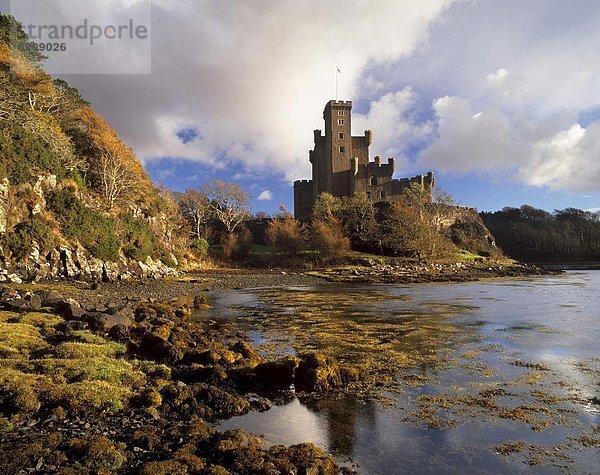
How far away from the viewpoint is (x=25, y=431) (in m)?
6.16

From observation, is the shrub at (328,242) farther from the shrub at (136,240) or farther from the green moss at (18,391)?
the green moss at (18,391)

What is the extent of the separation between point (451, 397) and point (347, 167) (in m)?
81.1

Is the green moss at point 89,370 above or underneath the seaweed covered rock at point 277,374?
above

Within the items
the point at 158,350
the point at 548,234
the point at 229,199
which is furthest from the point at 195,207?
the point at 548,234

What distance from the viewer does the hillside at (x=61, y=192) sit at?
1123 inches

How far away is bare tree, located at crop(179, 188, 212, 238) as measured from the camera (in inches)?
2847

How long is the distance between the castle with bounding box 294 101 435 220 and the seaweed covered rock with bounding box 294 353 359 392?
75.4 meters

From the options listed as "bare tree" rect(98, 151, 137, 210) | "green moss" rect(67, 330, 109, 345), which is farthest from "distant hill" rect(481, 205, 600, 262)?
"green moss" rect(67, 330, 109, 345)

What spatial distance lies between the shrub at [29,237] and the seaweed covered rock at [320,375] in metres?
26.3

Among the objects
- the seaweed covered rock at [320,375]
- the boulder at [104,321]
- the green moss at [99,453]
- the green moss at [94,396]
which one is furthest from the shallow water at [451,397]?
the boulder at [104,321]

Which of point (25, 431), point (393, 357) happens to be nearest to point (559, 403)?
point (393, 357)

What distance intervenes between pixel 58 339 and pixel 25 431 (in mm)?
6067

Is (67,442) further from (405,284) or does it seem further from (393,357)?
(405,284)

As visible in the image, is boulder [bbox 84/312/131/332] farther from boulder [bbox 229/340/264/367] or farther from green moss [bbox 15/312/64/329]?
boulder [bbox 229/340/264/367]
